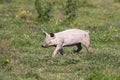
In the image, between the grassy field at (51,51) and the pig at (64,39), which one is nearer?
the grassy field at (51,51)

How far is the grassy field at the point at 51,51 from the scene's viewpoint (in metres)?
13.3

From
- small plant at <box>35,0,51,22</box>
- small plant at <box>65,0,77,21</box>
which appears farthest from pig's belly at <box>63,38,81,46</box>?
small plant at <box>65,0,77,21</box>

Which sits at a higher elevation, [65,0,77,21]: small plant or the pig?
the pig

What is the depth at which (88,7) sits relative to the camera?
35562 millimetres

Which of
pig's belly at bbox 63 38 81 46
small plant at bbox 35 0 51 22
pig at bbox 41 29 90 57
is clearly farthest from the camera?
small plant at bbox 35 0 51 22

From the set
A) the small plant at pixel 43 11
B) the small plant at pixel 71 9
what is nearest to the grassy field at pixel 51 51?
the small plant at pixel 43 11

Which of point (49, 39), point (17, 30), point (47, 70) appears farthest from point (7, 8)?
point (47, 70)

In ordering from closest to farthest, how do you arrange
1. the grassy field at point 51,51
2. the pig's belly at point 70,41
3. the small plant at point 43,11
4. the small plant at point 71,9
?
1. the grassy field at point 51,51
2. the pig's belly at point 70,41
3. the small plant at point 43,11
4. the small plant at point 71,9

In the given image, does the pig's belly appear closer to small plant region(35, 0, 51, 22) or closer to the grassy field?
the grassy field

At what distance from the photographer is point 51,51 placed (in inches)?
727

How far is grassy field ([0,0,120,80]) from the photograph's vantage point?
13.3 m

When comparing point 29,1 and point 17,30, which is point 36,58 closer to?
point 17,30

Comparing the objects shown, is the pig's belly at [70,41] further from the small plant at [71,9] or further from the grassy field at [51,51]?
the small plant at [71,9]

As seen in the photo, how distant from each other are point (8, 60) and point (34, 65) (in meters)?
0.77
